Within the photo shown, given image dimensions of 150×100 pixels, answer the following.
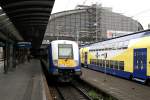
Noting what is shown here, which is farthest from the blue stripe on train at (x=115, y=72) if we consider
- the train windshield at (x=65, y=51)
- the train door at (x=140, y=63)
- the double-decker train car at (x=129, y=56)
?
the train windshield at (x=65, y=51)

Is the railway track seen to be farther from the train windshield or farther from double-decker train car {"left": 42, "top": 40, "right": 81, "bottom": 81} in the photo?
the train windshield

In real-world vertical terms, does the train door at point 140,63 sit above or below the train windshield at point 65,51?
below

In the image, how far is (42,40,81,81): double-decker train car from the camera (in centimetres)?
2005

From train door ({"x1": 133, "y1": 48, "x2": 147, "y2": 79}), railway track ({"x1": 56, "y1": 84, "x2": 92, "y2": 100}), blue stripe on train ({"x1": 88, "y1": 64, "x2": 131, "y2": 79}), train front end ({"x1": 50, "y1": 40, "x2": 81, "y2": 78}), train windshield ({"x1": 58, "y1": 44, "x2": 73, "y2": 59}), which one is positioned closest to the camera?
railway track ({"x1": 56, "y1": 84, "x2": 92, "y2": 100})

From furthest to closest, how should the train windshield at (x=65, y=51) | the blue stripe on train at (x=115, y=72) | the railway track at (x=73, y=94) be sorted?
the blue stripe on train at (x=115, y=72) → the train windshield at (x=65, y=51) → the railway track at (x=73, y=94)

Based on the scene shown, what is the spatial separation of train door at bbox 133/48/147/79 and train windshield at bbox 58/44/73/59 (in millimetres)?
4085

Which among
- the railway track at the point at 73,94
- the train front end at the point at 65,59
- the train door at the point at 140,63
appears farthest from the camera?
the train front end at the point at 65,59

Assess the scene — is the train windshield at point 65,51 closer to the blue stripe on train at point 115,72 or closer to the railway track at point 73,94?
the railway track at point 73,94

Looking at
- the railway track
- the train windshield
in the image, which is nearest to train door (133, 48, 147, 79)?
the railway track

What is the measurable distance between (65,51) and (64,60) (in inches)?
31.8

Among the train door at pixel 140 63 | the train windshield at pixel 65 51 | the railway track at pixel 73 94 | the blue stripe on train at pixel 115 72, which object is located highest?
the train windshield at pixel 65 51

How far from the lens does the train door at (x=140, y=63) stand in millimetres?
18078

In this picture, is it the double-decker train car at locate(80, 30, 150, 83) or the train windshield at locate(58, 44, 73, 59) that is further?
the train windshield at locate(58, 44, 73, 59)

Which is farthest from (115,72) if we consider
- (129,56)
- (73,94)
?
(73,94)
